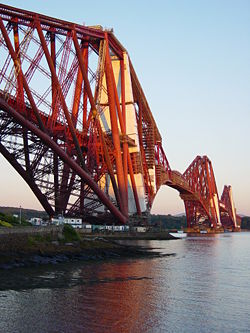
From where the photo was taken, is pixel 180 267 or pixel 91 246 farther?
pixel 91 246

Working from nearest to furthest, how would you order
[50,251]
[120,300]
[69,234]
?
[120,300]
[50,251]
[69,234]

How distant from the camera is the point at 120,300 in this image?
22219 mm

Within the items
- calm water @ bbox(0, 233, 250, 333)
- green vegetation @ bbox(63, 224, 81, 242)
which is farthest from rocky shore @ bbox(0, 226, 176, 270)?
calm water @ bbox(0, 233, 250, 333)

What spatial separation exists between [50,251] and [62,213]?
901 inches

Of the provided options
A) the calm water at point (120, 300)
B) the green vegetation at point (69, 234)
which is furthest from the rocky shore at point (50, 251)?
the calm water at point (120, 300)

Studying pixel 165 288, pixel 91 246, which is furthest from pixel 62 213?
pixel 165 288

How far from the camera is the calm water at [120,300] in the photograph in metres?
17.9

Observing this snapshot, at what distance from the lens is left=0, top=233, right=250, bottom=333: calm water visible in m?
17.9

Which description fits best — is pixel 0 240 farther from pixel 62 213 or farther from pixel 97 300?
pixel 62 213

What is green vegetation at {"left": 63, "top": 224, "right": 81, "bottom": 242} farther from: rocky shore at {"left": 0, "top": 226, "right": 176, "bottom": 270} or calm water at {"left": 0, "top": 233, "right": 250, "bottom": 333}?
calm water at {"left": 0, "top": 233, "right": 250, "bottom": 333}

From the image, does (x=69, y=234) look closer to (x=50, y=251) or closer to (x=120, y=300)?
(x=50, y=251)

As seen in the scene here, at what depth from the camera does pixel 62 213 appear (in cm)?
5997

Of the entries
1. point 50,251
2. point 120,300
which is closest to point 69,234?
point 50,251

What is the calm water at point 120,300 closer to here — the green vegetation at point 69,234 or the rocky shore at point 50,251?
the rocky shore at point 50,251
